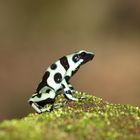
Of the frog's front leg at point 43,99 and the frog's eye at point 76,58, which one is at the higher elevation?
the frog's eye at point 76,58

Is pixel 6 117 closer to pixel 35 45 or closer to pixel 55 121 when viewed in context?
pixel 35 45

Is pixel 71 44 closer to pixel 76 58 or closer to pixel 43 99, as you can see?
pixel 76 58

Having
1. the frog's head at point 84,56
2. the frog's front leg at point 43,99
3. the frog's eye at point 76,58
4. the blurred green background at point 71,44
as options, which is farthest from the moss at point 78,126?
the blurred green background at point 71,44

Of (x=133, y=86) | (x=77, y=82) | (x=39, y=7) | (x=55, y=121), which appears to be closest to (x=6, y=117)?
(x=77, y=82)

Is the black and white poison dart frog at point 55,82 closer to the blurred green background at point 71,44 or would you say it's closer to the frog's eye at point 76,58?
the frog's eye at point 76,58

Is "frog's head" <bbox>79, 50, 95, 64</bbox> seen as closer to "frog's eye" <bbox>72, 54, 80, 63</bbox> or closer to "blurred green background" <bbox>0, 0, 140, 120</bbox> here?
"frog's eye" <bbox>72, 54, 80, 63</bbox>

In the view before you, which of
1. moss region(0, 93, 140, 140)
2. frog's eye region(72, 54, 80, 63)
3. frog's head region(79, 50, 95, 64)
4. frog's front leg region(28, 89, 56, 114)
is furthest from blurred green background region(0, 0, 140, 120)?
moss region(0, 93, 140, 140)
